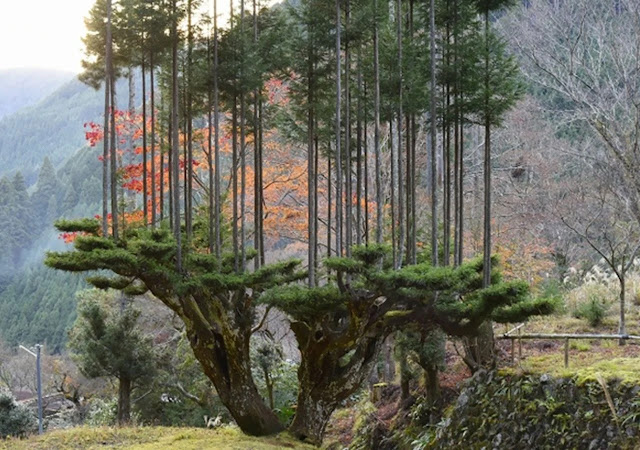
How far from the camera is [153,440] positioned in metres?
9.06

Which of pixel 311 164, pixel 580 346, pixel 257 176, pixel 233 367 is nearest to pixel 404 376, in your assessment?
pixel 580 346

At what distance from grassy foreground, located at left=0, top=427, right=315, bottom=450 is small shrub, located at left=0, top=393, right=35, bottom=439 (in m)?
2.51

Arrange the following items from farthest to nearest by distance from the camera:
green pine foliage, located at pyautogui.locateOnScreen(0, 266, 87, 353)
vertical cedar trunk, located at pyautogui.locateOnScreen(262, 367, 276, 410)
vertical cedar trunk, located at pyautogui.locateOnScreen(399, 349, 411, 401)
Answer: green pine foliage, located at pyautogui.locateOnScreen(0, 266, 87, 353)
vertical cedar trunk, located at pyautogui.locateOnScreen(262, 367, 276, 410)
vertical cedar trunk, located at pyautogui.locateOnScreen(399, 349, 411, 401)

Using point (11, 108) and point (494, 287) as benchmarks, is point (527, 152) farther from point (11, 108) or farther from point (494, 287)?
point (11, 108)

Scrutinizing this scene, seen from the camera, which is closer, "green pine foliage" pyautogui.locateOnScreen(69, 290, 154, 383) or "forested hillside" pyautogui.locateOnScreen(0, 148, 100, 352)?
"green pine foliage" pyautogui.locateOnScreen(69, 290, 154, 383)

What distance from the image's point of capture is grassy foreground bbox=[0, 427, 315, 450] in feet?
26.2

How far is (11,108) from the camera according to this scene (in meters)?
79.4

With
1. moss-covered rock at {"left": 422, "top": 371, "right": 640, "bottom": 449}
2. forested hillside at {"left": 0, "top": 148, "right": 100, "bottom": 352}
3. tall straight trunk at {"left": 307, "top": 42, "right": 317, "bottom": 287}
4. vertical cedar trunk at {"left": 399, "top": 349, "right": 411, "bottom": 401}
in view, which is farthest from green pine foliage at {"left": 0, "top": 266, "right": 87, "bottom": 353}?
moss-covered rock at {"left": 422, "top": 371, "right": 640, "bottom": 449}

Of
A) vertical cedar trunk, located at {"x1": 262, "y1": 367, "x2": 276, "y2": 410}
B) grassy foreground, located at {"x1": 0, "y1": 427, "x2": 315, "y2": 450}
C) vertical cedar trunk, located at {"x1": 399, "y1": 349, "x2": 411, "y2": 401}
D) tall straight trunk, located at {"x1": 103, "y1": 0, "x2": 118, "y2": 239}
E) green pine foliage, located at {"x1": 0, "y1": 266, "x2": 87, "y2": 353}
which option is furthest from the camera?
green pine foliage, located at {"x1": 0, "y1": 266, "x2": 87, "y2": 353}

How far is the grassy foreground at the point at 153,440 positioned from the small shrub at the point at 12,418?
2.51m

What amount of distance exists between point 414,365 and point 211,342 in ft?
11.1

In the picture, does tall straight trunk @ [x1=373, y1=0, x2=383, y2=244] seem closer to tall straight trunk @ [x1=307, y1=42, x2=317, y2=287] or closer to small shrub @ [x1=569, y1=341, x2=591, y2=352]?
tall straight trunk @ [x1=307, y1=42, x2=317, y2=287]

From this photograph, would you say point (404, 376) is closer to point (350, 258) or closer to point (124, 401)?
point (350, 258)

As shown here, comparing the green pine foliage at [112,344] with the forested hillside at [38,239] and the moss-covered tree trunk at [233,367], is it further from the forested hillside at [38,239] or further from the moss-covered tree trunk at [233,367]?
the forested hillside at [38,239]
